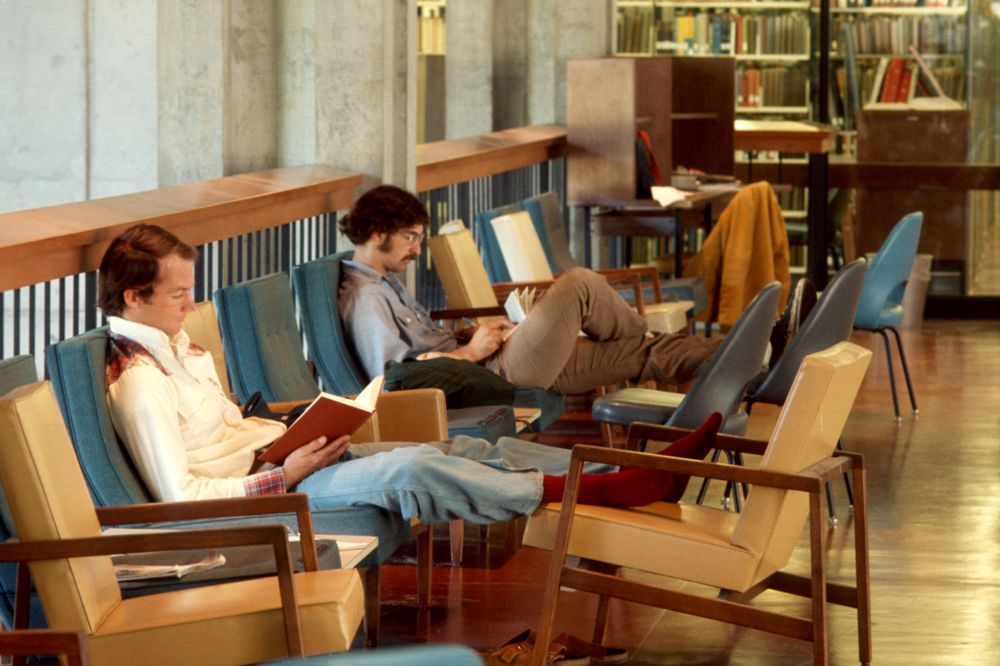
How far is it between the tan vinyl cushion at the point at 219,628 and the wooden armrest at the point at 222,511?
0.56 feet

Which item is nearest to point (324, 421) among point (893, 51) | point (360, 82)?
point (360, 82)

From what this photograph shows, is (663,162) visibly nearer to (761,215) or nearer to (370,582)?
(761,215)

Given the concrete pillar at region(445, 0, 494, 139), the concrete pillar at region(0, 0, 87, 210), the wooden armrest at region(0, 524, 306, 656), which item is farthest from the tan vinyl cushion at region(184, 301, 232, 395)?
the concrete pillar at region(445, 0, 494, 139)

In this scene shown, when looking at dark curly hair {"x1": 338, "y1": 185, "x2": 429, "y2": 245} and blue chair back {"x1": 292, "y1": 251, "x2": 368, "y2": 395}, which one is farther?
dark curly hair {"x1": 338, "y1": 185, "x2": 429, "y2": 245}

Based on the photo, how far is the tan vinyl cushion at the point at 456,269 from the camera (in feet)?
21.1

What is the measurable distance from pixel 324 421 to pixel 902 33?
28.7 ft

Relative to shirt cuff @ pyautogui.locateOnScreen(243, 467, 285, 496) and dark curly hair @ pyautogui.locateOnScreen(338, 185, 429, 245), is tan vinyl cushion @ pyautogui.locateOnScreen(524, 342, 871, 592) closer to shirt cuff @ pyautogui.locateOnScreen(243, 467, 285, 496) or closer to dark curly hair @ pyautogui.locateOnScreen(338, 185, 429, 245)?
shirt cuff @ pyautogui.locateOnScreen(243, 467, 285, 496)

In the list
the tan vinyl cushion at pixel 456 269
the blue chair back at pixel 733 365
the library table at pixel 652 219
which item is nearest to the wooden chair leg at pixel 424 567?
the blue chair back at pixel 733 365

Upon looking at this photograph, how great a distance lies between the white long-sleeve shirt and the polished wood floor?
69cm

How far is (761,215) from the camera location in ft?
26.2

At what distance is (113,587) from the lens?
116 inches

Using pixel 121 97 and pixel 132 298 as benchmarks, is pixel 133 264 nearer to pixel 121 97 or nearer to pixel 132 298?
pixel 132 298

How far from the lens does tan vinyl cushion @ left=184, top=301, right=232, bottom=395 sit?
4.21 meters

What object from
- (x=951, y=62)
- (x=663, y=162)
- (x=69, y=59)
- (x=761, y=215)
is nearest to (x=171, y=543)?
(x=69, y=59)
